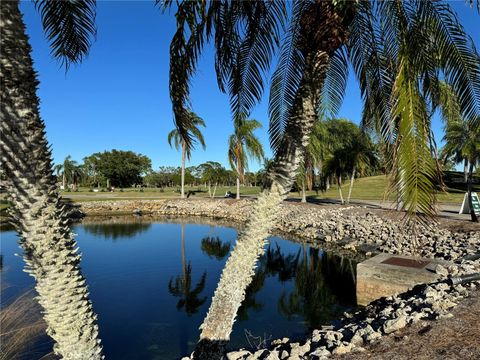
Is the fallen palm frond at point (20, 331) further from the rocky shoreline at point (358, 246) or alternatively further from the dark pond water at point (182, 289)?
the rocky shoreline at point (358, 246)

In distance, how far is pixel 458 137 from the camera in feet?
54.6

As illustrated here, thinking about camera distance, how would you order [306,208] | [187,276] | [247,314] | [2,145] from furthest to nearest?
[306,208] → [187,276] → [247,314] → [2,145]

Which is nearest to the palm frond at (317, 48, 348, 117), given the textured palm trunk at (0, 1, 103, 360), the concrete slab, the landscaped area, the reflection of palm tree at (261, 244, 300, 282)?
the landscaped area

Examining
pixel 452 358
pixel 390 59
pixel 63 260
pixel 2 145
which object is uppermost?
pixel 390 59

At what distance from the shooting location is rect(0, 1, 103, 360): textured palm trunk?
2525mm

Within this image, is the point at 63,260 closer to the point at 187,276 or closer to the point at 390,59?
the point at 390,59

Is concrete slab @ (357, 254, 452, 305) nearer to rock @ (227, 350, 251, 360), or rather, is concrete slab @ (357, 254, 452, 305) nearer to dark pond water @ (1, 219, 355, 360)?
dark pond water @ (1, 219, 355, 360)

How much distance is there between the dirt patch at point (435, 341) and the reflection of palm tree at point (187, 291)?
20.8 feet

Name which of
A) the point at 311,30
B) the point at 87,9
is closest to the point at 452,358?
the point at 311,30

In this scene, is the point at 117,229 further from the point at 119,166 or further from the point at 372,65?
the point at 119,166

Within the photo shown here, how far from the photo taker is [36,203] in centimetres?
281

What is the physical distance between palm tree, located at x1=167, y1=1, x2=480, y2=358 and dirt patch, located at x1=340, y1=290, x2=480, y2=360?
2.44 metres

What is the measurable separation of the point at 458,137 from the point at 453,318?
14028mm

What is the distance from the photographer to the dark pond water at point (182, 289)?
8.59 meters
